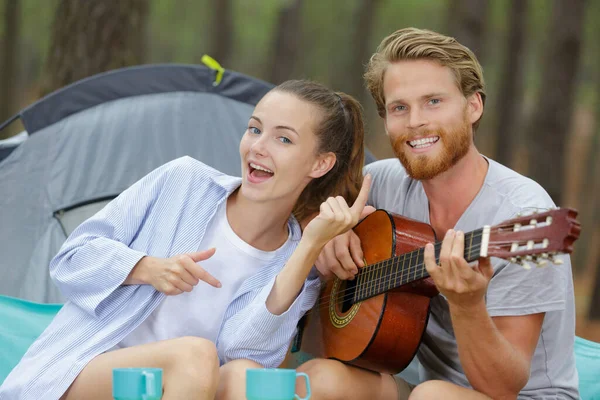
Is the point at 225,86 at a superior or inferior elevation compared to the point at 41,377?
superior

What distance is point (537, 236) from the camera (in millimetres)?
1767

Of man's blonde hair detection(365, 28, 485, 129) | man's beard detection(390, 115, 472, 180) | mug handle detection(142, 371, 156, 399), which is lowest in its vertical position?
mug handle detection(142, 371, 156, 399)

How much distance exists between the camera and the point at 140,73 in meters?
3.80

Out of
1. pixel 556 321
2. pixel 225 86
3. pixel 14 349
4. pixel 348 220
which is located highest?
pixel 225 86

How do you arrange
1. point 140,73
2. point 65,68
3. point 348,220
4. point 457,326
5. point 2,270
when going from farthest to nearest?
1. point 65,68
2. point 140,73
3. point 2,270
4. point 348,220
5. point 457,326

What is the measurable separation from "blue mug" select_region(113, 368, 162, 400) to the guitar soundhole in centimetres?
98

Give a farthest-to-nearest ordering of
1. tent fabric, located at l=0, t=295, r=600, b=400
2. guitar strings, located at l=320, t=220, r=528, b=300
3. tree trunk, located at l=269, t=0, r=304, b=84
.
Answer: tree trunk, located at l=269, t=0, r=304, b=84 < tent fabric, located at l=0, t=295, r=600, b=400 < guitar strings, located at l=320, t=220, r=528, b=300

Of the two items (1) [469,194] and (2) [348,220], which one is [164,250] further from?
(1) [469,194]

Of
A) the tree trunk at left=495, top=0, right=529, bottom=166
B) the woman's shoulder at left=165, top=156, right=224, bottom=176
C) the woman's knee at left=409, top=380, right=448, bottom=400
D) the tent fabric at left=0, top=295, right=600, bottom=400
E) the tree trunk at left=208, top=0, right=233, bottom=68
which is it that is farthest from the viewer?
the tree trunk at left=208, top=0, right=233, bottom=68

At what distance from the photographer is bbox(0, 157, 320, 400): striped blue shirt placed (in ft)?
Result: 7.32

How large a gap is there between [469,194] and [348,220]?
469 mm

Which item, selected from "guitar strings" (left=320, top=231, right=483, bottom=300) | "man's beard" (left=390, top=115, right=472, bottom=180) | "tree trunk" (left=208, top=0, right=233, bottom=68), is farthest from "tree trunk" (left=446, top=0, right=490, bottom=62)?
"tree trunk" (left=208, top=0, right=233, bottom=68)

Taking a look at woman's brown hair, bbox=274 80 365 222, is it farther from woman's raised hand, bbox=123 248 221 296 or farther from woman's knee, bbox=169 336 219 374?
woman's knee, bbox=169 336 219 374

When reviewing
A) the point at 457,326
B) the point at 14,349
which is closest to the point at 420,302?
the point at 457,326
